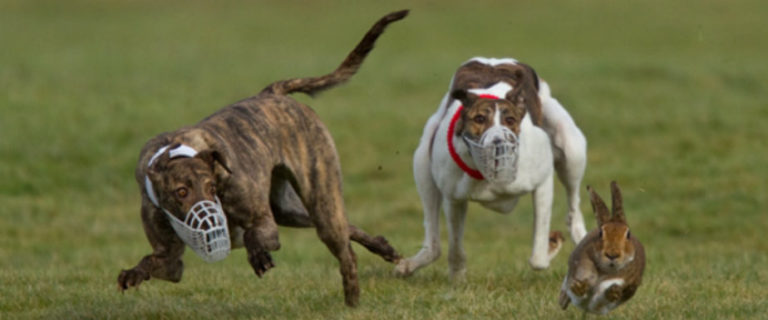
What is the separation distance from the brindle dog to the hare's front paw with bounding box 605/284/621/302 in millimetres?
1665

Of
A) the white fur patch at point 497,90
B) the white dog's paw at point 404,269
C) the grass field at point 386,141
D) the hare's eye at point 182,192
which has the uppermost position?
the hare's eye at point 182,192

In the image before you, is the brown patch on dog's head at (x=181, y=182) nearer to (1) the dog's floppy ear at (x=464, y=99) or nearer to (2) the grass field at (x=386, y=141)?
(2) the grass field at (x=386, y=141)

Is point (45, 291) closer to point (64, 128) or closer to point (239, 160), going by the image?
point (239, 160)

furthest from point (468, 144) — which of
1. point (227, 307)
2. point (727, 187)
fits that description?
point (727, 187)

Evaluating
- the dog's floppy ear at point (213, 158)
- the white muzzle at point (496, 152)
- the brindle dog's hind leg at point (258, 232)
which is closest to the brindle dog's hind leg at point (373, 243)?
the white muzzle at point (496, 152)

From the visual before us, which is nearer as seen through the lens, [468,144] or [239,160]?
[239,160]

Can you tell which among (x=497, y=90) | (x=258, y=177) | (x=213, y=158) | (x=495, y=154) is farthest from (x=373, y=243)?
(x=213, y=158)

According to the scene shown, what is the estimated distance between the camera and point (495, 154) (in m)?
7.04

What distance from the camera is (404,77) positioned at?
22516 millimetres

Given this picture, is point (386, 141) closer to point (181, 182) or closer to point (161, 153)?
point (161, 153)

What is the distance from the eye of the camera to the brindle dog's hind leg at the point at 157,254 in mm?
5793

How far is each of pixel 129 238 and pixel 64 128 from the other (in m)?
4.47

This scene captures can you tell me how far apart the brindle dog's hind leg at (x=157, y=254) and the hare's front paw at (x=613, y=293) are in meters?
2.19

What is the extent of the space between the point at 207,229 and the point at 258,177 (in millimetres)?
755
